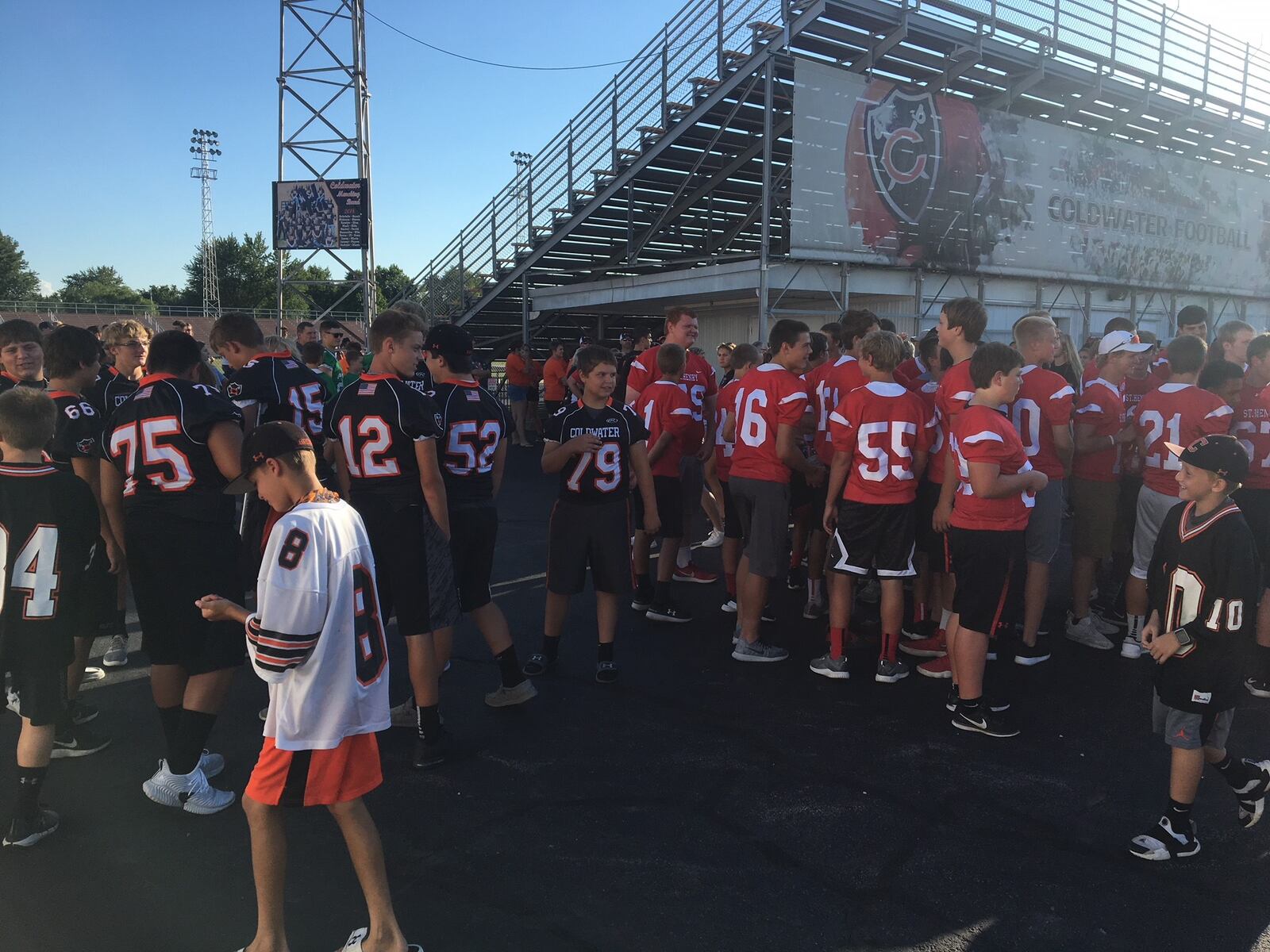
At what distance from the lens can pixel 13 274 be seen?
79.4 meters

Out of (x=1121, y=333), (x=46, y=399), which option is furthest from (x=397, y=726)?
(x=1121, y=333)

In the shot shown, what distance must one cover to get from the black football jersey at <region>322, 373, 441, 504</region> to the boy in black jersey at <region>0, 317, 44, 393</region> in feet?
6.94

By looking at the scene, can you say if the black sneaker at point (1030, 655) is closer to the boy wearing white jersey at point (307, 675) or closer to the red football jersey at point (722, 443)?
the red football jersey at point (722, 443)

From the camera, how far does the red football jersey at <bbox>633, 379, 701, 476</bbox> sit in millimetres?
5977

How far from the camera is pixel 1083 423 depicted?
5270mm

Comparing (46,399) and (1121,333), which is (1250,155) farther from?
(46,399)

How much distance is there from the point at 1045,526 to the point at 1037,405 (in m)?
0.75

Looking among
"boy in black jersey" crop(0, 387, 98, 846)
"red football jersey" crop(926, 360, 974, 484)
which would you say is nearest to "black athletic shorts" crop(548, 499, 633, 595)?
"red football jersey" crop(926, 360, 974, 484)

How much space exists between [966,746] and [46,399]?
173 inches

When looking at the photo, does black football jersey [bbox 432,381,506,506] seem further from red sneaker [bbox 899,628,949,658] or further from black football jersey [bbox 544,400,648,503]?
red sneaker [bbox 899,628,949,658]

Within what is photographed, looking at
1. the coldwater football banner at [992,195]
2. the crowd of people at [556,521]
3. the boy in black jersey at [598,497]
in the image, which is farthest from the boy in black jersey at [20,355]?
the coldwater football banner at [992,195]

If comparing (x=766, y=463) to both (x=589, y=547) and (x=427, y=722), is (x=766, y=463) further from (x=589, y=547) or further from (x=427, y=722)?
(x=427, y=722)

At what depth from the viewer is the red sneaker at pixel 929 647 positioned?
205 inches

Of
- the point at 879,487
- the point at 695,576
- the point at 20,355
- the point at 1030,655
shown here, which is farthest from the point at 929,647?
the point at 20,355
